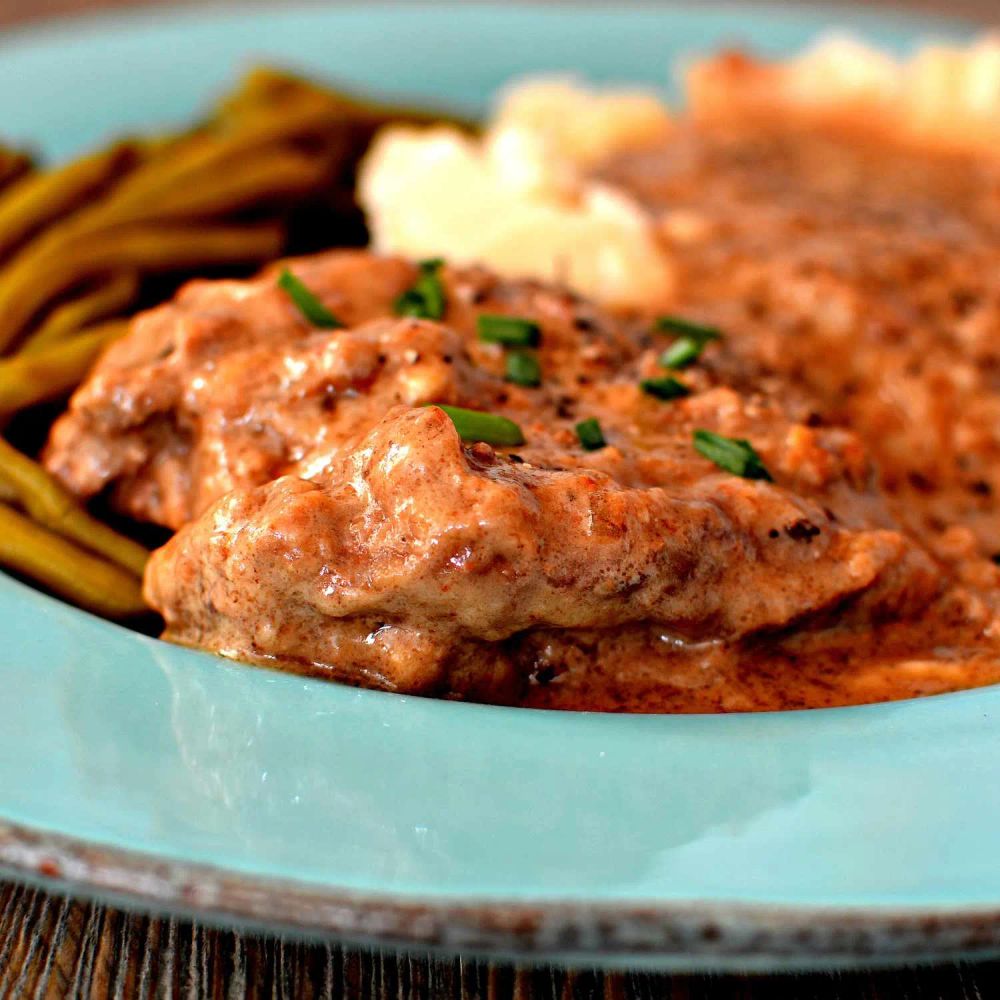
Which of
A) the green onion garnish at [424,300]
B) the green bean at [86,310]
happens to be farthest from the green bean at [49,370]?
the green onion garnish at [424,300]

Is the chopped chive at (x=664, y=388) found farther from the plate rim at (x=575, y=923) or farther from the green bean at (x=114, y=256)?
the green bean at (x=114, y=256)

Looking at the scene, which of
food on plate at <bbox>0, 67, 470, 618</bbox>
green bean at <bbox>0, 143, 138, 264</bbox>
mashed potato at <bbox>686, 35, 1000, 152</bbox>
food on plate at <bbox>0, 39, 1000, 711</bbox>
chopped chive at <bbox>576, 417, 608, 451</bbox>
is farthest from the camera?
mashed potato at <bbox>686, 35, 1000, 152</bbox>

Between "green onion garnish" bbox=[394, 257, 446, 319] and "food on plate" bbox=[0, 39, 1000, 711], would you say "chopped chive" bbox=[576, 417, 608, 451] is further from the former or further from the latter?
"green onion garnish" bbox=[394, 257, 446, 319]

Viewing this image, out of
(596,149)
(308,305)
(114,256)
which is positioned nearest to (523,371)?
(308,305)

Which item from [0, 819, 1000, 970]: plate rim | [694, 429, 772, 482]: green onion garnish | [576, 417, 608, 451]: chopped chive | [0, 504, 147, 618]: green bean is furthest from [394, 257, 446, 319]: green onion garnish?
[0, 819, 1000, 970]: plate rim

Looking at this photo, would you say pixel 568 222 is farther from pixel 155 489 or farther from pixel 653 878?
pixel 653 878

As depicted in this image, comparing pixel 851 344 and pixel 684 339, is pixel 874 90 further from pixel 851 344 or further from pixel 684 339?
pixel 684 339

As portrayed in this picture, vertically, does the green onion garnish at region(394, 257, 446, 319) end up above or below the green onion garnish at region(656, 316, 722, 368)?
above
